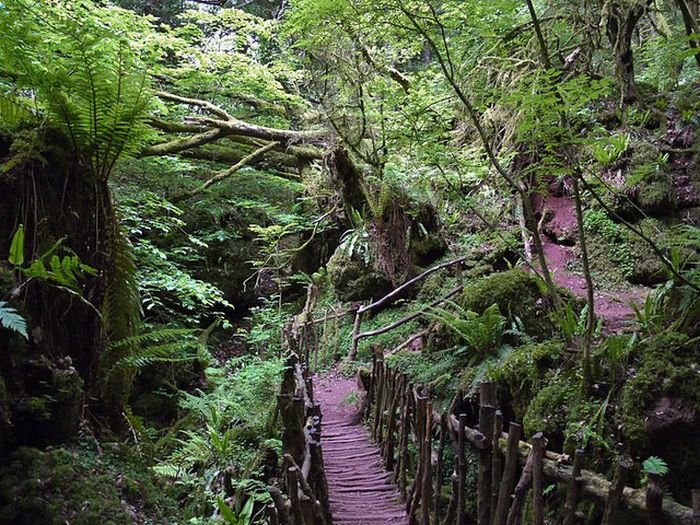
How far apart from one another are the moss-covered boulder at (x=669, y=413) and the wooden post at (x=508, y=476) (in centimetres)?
124

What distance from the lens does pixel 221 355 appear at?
36.1 feet

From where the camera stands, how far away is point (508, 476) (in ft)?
9.89

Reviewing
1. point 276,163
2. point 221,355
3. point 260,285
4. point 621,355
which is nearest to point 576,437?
point 621,355

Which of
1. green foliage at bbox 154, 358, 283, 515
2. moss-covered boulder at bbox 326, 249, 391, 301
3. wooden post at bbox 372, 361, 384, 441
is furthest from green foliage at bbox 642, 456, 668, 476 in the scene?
moss-covered boulder at bbox 326, 249, 391, 301

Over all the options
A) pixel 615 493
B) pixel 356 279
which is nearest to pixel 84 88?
pixel 615 493

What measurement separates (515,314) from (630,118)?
4.53 meters

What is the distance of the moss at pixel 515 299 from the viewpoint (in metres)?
5.84

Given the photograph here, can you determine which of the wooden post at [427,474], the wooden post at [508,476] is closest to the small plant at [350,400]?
the wooden post at [427,474]

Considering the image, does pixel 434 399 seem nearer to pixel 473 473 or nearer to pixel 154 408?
pixel 473 473

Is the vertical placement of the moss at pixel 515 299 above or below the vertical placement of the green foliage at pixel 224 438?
above

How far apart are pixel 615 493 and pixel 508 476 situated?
2.25ft

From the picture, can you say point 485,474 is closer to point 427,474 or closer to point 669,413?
point 427,474

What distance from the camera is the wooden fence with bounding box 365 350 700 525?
2.41m

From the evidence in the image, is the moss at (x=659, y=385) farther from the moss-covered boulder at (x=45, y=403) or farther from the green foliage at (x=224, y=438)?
the moss-covered boulder at (x=45, y=403)
